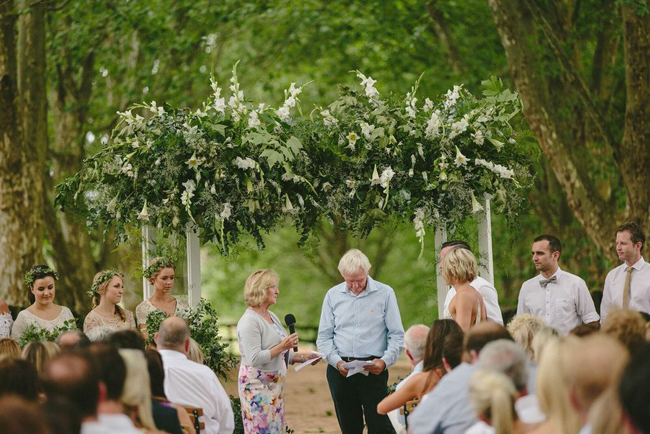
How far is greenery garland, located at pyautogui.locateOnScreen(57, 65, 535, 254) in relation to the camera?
846 cm

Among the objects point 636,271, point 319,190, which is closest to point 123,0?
point 319,190

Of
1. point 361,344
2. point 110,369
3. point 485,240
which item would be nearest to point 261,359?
point 361,344

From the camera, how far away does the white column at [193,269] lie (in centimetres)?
890

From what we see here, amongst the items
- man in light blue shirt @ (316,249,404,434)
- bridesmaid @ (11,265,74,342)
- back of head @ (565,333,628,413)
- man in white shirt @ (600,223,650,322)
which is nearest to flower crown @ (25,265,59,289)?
bridesmaid @ (11,265,74,342)

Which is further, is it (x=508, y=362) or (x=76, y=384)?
(x=508, y=362)

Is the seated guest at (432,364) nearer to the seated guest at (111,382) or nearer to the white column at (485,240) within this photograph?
the seated guest at (111,382)

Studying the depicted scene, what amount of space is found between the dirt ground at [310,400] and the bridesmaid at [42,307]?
208 cm

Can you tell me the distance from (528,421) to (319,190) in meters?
4.86

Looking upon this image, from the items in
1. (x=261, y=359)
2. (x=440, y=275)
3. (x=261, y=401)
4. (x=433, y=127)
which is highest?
(x=433, y=127)

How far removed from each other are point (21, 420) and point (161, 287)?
5443 mm

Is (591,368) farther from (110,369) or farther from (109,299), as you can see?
(109,299)

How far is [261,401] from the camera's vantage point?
25.6ft

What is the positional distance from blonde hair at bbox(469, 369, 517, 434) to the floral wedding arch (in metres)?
4.33

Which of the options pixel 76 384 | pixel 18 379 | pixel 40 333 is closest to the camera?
pixel 76 384
